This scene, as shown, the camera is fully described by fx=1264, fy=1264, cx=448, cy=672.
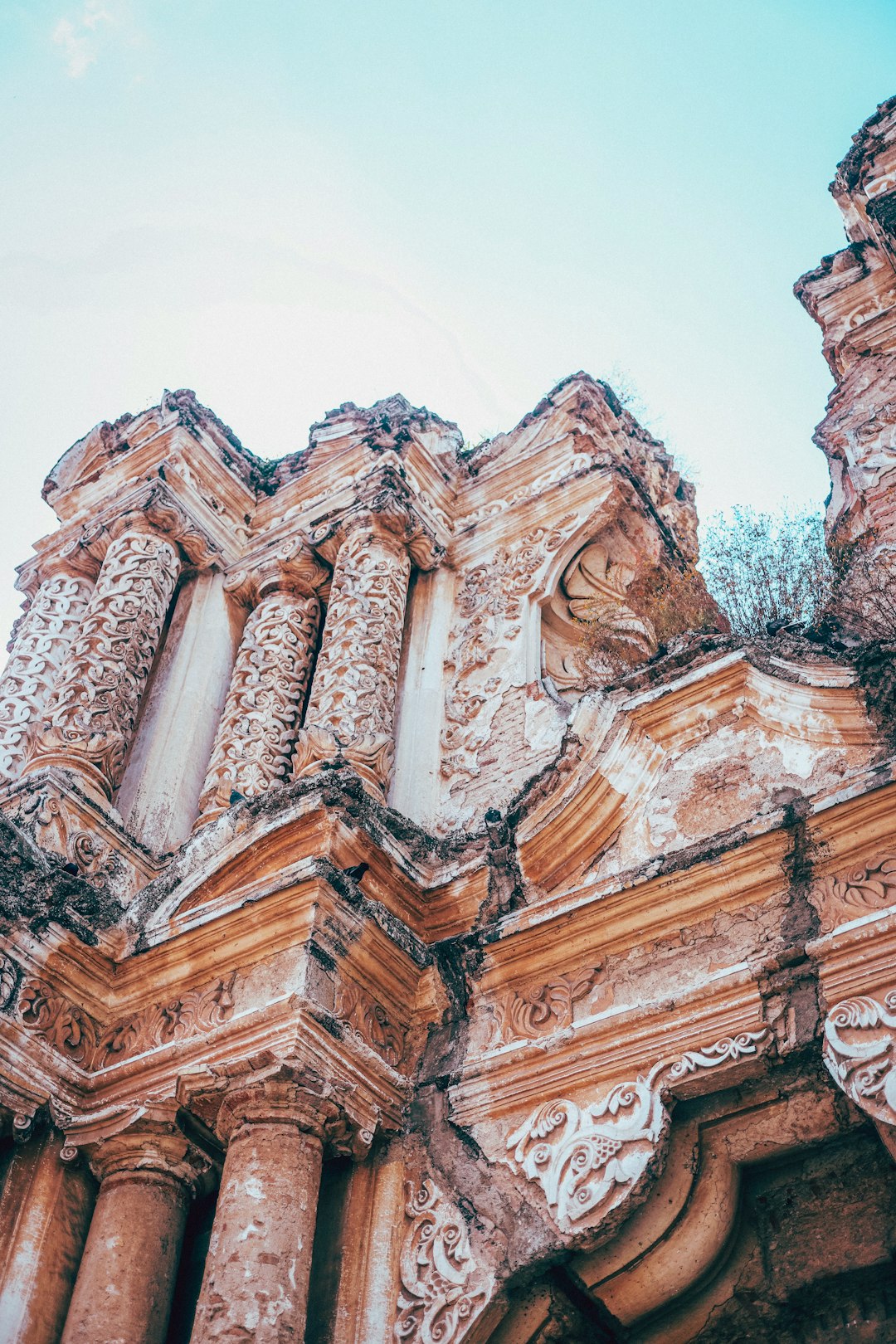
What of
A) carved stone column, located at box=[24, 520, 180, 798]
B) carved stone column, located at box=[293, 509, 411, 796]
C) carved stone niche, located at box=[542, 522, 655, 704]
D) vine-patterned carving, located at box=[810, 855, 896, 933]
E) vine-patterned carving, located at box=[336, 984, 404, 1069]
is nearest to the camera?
vine-patterned carving, located at box=[810, 855, 896, 933]

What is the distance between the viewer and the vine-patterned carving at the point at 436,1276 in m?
4.50

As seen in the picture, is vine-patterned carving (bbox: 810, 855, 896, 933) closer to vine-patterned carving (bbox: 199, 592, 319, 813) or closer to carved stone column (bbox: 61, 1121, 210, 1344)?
carved stone column (bbox: 61, 1121, 210, 1344)

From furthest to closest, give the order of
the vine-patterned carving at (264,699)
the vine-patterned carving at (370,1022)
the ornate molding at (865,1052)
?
the vine-patterned carving at (264,699)
the vine-patterned carving at (370,1022)
the ornate molding at (865,1052)

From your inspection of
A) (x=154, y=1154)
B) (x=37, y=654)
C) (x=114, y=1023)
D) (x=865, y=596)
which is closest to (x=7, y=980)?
(x=114, y=1023)

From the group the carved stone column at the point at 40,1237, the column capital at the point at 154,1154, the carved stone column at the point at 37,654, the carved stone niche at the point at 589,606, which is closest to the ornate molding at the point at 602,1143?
the column capital at the point at 154,1154

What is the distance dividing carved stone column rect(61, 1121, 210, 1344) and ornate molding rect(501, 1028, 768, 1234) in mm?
1390

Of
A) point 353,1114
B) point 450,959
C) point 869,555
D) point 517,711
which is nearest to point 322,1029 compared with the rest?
point 353,1114

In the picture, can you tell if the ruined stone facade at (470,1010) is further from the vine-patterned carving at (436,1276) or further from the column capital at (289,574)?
the column capital at (289,574)

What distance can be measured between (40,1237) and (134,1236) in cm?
46

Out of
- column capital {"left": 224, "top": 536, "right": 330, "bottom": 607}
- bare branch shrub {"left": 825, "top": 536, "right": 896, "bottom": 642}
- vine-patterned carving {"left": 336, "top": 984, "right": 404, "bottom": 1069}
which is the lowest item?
vine-patterned carving {"left": 336, "top": 984, "right": 404, "bottom": 1069}

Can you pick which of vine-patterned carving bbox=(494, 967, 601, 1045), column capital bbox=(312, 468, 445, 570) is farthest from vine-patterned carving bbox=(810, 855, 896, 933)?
column capital bbox=(312, 468, 445, 570)

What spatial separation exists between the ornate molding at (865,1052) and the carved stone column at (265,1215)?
189 cm

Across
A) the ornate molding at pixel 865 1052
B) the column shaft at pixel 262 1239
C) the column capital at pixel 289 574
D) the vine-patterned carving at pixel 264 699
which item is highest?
the column capital at pixel 289 574

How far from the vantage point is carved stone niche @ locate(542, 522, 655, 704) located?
814cm
